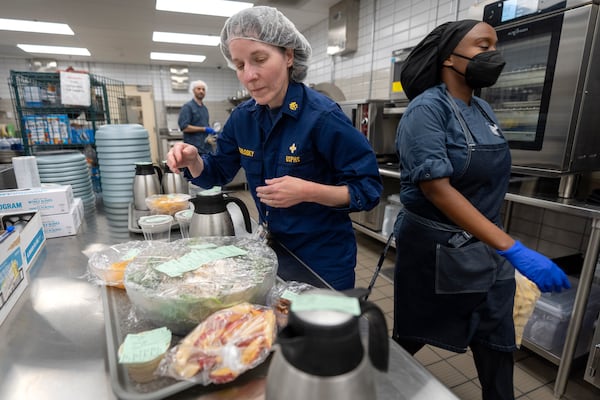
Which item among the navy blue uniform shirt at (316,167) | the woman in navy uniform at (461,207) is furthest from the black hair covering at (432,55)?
the navy blue uniform shirt at (316,167)

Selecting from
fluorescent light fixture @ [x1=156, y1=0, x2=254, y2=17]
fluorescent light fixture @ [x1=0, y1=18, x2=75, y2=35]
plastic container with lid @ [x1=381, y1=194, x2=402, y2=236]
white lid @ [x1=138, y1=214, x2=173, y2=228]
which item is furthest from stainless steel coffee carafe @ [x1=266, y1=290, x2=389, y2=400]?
fluorescent light fixture @ [x1=0, y1=18, x2=75, y2=35]

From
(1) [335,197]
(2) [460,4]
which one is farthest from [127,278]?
(2) [460,4]

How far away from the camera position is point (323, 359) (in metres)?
0.39

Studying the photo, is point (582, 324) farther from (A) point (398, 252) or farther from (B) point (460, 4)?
(B) point (460, 4)

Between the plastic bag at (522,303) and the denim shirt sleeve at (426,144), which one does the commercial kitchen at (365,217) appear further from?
the denim shirt sleeve at (426,144)

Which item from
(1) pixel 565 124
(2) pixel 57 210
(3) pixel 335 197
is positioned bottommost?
(2) pixel 57 210

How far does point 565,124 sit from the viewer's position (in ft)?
5.13

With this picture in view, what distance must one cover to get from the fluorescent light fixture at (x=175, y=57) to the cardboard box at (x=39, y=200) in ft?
23.0

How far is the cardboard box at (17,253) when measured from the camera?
2.64 feet

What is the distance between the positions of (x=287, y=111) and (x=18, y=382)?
93cm

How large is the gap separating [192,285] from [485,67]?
1.18m

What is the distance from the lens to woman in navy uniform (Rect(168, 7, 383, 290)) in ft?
3.36

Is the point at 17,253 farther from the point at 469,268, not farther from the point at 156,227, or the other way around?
the point at 469,268

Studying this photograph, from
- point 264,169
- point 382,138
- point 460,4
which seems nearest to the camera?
point 264,169
